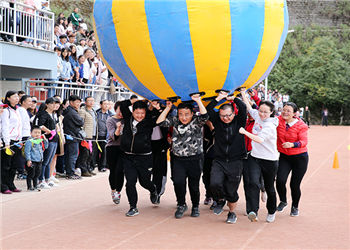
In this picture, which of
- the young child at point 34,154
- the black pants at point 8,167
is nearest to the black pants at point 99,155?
the young child at point 34,154

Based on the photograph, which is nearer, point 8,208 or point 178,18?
point 178,18

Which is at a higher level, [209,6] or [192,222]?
[209,6]

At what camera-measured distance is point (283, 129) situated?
698 centimetres

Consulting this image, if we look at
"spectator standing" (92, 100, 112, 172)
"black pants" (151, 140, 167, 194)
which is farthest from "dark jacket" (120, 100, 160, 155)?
"spectator standing" (92, 100, 112, 172)

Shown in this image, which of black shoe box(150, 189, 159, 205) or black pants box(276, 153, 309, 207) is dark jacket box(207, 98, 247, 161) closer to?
black pants box(276, 153, 309, 207)

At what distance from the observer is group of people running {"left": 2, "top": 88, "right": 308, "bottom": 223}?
21.2 feet

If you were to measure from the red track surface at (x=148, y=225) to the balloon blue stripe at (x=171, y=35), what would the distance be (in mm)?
1970

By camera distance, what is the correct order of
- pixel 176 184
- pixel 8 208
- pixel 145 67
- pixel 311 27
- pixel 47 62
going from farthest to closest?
1. pixel 311 27
2. pixel 47 62
3. pixel 8 208
4. pixel 176 184
5. pixel 145 67

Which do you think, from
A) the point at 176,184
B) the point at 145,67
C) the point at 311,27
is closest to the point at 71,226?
the point at 176,184

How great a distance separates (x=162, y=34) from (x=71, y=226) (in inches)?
108

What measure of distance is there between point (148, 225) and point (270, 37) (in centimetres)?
282

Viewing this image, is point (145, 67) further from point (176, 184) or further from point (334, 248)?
point (334, 248)

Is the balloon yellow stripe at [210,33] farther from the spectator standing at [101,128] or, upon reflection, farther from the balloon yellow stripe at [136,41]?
the spectator standing at [101,128]

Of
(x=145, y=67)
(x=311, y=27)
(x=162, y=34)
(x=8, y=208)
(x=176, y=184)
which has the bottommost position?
(x=8, y=208)
